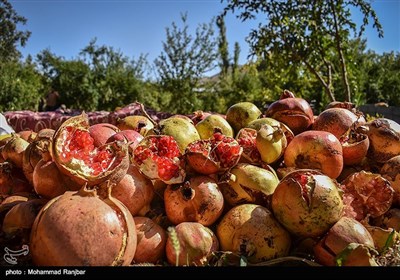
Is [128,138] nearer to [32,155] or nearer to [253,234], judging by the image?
[32,155]

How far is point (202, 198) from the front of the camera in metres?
1.74

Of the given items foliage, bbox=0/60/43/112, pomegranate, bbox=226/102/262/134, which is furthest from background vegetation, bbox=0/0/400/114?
pomegranate, bbox=226/102/262/134

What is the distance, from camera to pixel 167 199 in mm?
1805

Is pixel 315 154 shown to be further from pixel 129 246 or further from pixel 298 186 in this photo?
pixel 129 246

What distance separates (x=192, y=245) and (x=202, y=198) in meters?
0.24

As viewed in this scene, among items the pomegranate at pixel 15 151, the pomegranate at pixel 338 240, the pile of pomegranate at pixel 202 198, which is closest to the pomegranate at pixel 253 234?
the pile of pomegranate at pixel 202 198

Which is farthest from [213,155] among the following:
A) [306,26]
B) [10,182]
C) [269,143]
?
[306,26]

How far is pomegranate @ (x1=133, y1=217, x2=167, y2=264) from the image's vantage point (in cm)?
161

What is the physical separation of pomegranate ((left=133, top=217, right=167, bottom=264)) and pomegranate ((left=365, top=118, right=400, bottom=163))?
1379 mm

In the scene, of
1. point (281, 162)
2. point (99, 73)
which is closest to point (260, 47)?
point (281, 162)

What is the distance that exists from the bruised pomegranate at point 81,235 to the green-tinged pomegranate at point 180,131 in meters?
0.78

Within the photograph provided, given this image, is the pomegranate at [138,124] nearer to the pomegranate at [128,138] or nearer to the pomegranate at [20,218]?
the pomegranate at [128,138]

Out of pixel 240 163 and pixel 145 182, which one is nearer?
pixel 145 182

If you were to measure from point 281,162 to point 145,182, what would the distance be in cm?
86
